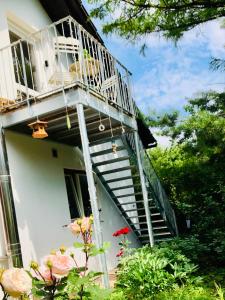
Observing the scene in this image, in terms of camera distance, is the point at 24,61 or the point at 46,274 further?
the point at 24,61

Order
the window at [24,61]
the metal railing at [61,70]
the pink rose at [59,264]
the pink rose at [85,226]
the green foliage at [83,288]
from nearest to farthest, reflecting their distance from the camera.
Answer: the pink rose at [59,264]
the green foliage at [83,288]
the pink rose at [85,226]
the metal railing at [61,70]
the window at [24,61]

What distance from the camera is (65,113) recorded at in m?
6.15

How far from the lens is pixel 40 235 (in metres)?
6.33

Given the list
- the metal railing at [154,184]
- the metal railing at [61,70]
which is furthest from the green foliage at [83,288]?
the metal railing at [154,184]

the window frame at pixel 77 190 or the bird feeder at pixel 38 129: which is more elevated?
the bird feeder at pixel 38 129

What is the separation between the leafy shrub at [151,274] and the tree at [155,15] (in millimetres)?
3538

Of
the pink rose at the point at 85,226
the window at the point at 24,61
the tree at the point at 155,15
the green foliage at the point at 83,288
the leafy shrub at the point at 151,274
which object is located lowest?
the leafy shrub at the point at 151,274

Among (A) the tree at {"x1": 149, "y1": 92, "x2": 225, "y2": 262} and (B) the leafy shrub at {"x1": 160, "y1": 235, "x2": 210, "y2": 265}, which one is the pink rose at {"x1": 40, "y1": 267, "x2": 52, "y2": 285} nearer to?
(B) the leafy shrub at {"x1": 160, "y1": 235, "x2": 210, "y2": 265}

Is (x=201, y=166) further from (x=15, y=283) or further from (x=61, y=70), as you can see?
(x=15, y=283)

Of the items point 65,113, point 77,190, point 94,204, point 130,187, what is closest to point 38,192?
point 65,113

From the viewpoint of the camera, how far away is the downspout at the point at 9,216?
5423 mm

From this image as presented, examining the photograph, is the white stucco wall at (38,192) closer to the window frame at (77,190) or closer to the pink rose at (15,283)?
the window frame at (77,190)

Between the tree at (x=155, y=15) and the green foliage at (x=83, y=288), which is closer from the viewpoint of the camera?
the green foliage at (x=83, y=288)

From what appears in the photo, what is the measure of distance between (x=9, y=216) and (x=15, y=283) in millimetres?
4568
